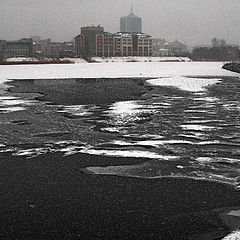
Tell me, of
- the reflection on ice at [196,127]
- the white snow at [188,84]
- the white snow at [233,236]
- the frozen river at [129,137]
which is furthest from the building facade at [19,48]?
the white snow at [233,236]

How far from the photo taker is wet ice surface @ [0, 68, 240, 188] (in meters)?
7.17

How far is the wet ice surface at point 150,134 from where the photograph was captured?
7.17 meters

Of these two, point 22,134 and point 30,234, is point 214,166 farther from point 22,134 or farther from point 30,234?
point 22,134

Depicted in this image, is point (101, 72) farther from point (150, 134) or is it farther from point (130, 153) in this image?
point (130, 153)

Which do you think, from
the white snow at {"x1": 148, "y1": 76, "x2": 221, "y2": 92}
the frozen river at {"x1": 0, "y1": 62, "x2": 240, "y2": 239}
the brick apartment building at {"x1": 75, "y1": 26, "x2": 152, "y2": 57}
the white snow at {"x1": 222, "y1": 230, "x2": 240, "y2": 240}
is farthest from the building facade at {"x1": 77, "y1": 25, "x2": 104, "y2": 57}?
the white snow at {"x1": 222, "y1": 230, "x2": 240, "y2": 240}

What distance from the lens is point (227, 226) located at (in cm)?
476

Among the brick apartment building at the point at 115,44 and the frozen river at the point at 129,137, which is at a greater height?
the brick apartment building at the point at 115,44

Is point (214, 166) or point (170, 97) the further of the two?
point (170, 97)

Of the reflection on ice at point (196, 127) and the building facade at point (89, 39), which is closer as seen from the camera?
the reflection on ice at point (196, 127)

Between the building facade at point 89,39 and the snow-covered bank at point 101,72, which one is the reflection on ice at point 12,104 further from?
the building facade at point 89,39

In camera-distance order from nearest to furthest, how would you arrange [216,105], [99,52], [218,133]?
[218,133] < [216,105] < [99,52]

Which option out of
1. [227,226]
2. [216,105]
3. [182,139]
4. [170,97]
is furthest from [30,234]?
[170,97]

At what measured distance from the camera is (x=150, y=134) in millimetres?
10016

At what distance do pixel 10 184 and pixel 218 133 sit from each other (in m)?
5.96
